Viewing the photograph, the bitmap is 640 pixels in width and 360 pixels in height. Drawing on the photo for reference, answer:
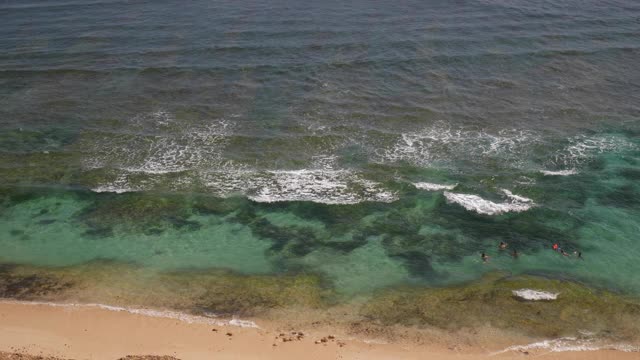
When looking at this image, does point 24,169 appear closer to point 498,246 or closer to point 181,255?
point 181,255

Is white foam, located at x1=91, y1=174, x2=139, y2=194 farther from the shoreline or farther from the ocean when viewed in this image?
the shoreline

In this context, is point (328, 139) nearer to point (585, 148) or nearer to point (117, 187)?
point (117, 187)

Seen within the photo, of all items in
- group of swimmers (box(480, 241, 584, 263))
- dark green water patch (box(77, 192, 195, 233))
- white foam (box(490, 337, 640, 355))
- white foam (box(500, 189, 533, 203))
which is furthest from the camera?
→ white foam (box(500, 189, 533, 203))

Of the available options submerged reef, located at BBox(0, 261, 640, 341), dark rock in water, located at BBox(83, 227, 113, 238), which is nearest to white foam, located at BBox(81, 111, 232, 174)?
dark rock in water, located at BBox(83, 227, 113, 238)

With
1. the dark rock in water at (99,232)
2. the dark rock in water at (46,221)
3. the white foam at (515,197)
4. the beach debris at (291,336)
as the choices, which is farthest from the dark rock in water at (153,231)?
the white foam at (515,197)

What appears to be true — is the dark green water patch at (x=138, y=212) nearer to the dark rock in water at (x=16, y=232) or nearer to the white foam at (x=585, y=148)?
the dark rock in water at (x=16, y=232)

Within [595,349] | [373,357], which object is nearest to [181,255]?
[373,357]

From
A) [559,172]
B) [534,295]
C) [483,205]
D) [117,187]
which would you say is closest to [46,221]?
[117,187]
